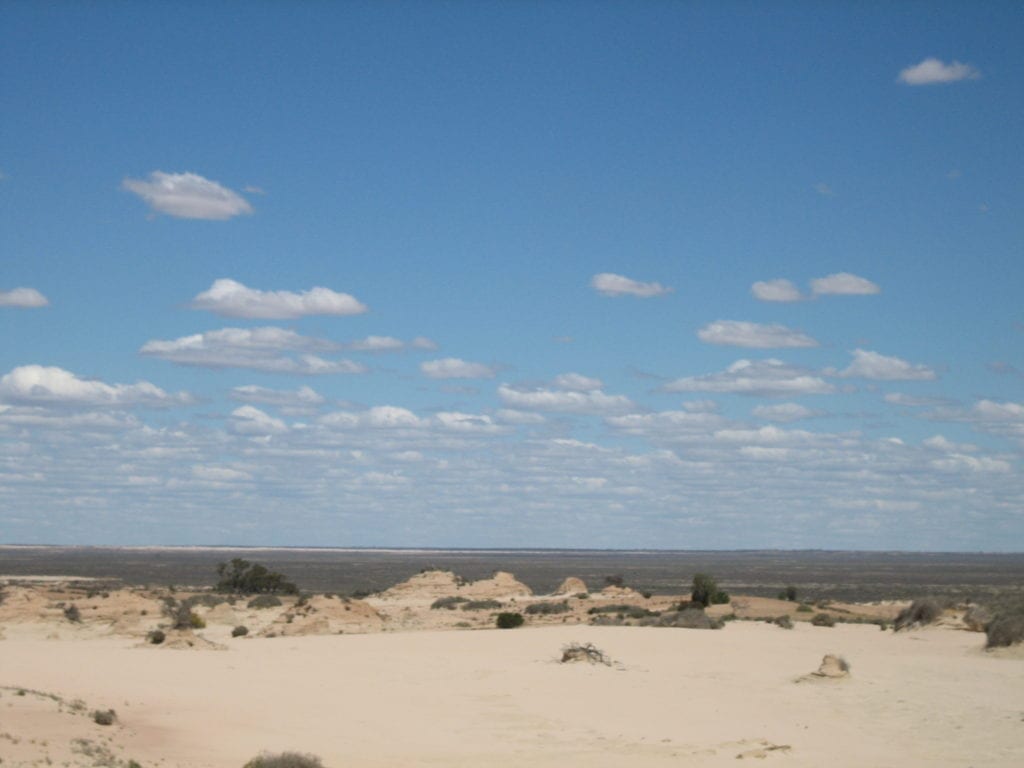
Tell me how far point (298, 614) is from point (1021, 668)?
2570 cm

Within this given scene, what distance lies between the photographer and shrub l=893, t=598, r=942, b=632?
1598 inches

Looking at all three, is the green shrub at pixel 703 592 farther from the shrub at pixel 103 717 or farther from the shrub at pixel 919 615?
the shrub at pixel 103 717

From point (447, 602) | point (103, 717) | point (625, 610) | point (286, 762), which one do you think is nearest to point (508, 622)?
point (625, 610)

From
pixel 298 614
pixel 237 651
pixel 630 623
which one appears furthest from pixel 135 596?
pixel 630 623

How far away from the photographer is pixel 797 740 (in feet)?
71.0

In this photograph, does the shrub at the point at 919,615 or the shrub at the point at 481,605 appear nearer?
the shrub at the point at 919,615

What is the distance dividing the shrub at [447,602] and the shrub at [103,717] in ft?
114

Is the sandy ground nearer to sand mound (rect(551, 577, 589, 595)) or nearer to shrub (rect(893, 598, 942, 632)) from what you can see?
shrub (rect(893, 598, 942, 632))

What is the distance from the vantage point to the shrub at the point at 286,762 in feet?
57.1

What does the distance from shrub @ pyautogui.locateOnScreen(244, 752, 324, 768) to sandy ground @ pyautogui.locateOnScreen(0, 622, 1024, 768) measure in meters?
1.51

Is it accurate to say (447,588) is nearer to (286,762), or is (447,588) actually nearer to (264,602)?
(264,602)

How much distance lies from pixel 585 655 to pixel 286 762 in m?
16.2

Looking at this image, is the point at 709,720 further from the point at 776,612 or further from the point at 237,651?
the point at 776,612

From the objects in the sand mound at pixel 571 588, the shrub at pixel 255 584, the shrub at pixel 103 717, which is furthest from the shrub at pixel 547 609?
the shrub at pixel 103 717
